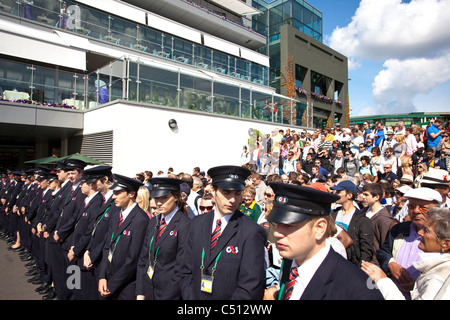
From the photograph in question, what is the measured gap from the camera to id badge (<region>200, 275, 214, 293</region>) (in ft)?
8.35

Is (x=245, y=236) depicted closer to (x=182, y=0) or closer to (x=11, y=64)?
(x=11, y=64)

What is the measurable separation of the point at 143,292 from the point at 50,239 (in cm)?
344

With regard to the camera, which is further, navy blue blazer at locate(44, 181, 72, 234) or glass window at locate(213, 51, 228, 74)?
glass window at locate(213, 51, 228, 74)

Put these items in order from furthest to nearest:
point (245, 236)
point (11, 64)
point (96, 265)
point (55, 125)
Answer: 1. point (55, 125)
2. point (11, 64)
3. point (96, 265)
4. point (245, 236)

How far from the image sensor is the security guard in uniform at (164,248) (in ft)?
10.2

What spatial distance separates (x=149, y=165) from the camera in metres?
13.4

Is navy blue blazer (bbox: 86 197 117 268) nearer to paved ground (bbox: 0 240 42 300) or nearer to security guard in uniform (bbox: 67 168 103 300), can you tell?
security guard in uniform (bbox: 67 168 103 300)

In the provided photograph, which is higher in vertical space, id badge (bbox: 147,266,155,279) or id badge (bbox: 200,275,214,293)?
id badge (bbox: 200,275,214,293)

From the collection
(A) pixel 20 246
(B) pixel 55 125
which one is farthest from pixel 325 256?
(B) pixel 55 125

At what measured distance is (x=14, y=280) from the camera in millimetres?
6453

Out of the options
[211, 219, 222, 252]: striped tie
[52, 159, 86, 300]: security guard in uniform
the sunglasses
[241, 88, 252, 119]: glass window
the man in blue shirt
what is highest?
[241, 88, 252, 119]: glass window

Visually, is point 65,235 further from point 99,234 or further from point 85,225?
point 99,234

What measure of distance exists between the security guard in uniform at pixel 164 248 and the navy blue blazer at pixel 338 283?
5.55ft

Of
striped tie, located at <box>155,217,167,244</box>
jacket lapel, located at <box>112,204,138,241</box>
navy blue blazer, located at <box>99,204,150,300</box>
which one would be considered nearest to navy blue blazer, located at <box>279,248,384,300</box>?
striped tie, located at <box>155,217,167,244</box>
